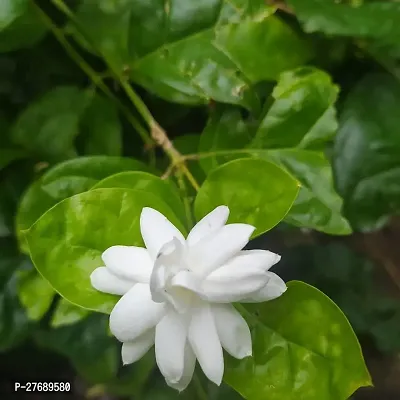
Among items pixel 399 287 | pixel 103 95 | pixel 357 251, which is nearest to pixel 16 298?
pixel 103 95

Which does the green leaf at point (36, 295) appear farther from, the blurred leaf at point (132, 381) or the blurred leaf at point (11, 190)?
the blurred leaf at point (132, 381)

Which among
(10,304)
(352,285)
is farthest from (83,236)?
(352,285)

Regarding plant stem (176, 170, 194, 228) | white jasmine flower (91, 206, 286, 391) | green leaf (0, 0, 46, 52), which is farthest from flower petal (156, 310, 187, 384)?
green leaf (0, 0, 46, 52)

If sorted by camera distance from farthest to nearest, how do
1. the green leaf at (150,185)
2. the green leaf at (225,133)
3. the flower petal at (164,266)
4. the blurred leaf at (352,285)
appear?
the blurred leaf at (352,285)
the green leaf at (225,133)
the green leaf at (150,185)
the flower petal at (164,266)

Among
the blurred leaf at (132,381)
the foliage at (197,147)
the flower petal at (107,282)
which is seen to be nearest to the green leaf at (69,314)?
the foliage at (197,147)

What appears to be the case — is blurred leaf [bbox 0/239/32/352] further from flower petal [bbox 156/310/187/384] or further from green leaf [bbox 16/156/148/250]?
flower petal [bbox 156/310/187/384]

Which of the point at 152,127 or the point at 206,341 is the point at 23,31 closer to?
the point at 152,127

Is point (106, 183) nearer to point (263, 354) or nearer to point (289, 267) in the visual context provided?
point (263, 354)
